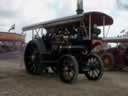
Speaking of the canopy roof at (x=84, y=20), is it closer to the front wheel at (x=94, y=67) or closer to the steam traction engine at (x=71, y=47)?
the steam traction engine at (x=71, y=47)

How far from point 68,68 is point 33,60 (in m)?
2.50

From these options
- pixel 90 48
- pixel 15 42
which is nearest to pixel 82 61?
pixel 90 48

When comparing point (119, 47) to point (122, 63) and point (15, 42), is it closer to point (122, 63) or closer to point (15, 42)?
point (122, 63)

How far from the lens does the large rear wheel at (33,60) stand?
10828mm

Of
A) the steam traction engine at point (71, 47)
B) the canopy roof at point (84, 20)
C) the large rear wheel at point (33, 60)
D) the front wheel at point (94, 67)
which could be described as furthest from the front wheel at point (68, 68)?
the large rear wheel at point (33, 60)

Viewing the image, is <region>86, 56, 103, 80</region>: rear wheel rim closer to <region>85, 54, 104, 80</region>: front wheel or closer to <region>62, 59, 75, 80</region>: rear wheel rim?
<region>85, 54, 104, 80</region>: front wheel

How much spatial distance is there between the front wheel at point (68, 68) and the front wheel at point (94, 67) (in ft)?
3.13

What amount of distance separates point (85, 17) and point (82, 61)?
1.58 metres

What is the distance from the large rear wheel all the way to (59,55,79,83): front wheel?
167 centimetres

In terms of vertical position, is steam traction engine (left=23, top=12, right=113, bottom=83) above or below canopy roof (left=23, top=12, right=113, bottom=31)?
below

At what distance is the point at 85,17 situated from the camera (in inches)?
358

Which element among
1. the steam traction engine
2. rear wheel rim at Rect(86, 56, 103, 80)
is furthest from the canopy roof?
rear wheel rim at Rect(86, 56, 103, 80)

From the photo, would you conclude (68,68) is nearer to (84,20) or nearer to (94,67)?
(94,67)

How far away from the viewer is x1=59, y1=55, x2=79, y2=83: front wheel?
8623 mm
